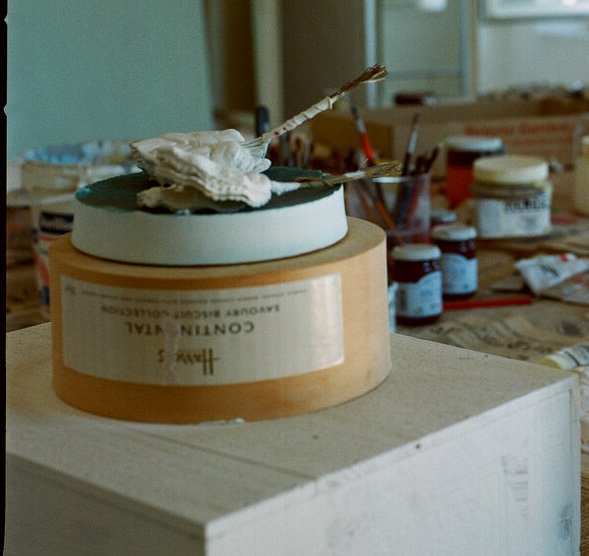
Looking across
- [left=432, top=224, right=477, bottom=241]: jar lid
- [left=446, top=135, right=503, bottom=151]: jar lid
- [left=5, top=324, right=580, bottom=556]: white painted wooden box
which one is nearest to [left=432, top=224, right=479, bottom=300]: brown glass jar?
[left=432, top=224, right=477, bottom=241]: jar lid

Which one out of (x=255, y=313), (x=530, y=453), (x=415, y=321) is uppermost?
(x=255, y=313)

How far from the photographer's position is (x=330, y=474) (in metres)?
0.61

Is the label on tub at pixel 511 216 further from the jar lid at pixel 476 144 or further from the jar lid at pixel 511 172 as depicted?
the jar lid at pixel 476 144

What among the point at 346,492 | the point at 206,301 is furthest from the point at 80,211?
the point at 346,492

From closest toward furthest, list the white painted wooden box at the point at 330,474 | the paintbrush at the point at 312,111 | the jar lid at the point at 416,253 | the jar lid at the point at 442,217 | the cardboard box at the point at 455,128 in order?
the white painted wooden box at the point at 330,474 < the paintbrush at the point at 312,111 < the jar lid at the point at 416,253 < the jar lid at the point at 442,217 < the cardboard box at the point at 455,128

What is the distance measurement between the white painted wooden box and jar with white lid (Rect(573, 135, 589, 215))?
136 centimetres

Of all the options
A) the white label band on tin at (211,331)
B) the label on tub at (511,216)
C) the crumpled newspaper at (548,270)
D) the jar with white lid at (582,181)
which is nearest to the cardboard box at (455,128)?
the jar with white lid at (582,181)

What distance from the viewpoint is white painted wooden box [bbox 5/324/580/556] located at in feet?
1.94

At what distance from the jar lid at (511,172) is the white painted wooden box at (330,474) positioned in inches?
44.1

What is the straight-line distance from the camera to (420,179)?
5.56 feet

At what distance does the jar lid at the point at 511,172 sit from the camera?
73.7 inches

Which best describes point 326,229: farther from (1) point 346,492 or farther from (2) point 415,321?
(2) point 415,321

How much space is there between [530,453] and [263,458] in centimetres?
21

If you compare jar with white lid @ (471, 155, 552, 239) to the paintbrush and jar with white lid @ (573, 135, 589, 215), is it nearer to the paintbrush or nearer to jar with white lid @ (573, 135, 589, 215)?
jar with white lid @ (573, 135, 589, 215)
